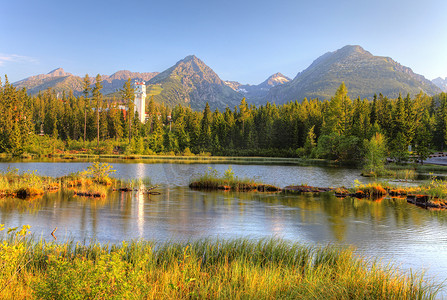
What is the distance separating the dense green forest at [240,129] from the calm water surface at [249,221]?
2336 inches

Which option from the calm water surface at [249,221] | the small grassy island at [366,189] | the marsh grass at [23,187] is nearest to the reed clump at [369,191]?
the small grassy island at [366,189]

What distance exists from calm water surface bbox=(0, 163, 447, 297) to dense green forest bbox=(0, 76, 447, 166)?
59.3 meters

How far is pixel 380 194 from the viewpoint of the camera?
33219 mm

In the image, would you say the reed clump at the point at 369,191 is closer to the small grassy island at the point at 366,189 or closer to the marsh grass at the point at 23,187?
the small grassy island at the point at 366,189

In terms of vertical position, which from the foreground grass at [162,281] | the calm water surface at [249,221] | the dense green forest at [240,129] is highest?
the dense green forest at [240,129]

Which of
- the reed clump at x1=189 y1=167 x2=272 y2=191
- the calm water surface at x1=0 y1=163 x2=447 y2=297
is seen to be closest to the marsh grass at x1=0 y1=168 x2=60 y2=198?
the calm water surface at x1=0 y1=163 x2=447 y2=297

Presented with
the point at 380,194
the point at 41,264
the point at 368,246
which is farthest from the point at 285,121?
the point at 41,264

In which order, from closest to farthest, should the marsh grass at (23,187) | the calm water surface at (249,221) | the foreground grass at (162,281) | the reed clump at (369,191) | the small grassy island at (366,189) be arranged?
the foreground grass at (162,281)
the calm water surface at (249,221)
the marsh grass at (23,187)
the small grassy island at (366,189)
the reed clump at (369,191)

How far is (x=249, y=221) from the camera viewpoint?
20.8 meters

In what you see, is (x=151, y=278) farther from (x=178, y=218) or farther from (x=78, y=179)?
(x=78, y=179)

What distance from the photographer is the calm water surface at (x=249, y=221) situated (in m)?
16.0

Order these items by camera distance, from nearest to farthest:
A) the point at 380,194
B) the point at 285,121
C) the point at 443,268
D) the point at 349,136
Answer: the point at 443,268 → the point at 380,194 → the point at 349,136 → the point at 285,121

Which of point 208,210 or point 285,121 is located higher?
point 285,121

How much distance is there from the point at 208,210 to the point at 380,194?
1896 centimetres
